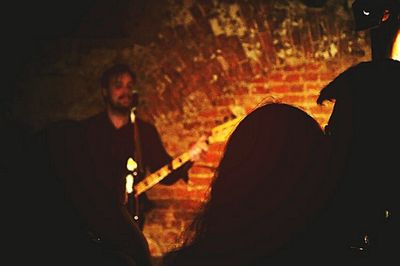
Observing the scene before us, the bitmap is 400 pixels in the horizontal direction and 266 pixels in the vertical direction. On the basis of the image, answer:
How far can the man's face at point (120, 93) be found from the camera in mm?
4281

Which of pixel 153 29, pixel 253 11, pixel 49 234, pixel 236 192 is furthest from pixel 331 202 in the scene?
pixel 153 29

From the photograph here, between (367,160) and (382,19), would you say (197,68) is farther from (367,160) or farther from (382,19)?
(367,160)

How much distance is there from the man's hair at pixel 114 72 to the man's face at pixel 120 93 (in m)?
0.03

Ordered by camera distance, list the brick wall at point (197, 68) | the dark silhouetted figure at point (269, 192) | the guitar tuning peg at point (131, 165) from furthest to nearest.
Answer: the guitar tuning peg at point (131, 165)
the brick wall at point (197, 68)
the dark silhouetted figure at point (269, 192)

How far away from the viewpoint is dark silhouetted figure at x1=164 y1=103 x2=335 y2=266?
1184 mm

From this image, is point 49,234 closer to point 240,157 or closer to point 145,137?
point 240,157

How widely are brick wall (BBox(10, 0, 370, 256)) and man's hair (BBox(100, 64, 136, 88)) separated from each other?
64 mm

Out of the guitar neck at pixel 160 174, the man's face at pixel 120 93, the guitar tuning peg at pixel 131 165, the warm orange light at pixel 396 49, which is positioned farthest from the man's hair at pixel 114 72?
the warm orange light at pixel 396 49

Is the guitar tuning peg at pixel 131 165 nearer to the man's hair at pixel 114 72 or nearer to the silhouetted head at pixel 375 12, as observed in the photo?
the man's hair at pixel 114 72

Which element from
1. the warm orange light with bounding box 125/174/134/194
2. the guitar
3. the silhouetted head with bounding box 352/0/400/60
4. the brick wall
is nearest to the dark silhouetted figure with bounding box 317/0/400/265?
the silhouetted head with bounding box 352/0/400/60

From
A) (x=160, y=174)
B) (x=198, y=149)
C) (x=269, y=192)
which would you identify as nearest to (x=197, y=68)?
(x=198, y=149)

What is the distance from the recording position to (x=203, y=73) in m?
4.13

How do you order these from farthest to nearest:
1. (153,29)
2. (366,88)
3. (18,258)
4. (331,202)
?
(153,29)
(366,88)
(18,258)
(331,202)

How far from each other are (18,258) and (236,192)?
2.21ft
